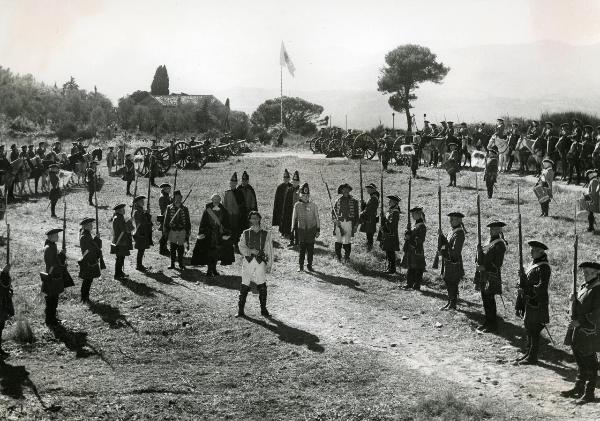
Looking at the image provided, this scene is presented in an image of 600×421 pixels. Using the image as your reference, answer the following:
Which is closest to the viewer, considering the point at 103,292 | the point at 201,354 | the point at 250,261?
the point at 201,354

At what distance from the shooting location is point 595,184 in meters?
16.3

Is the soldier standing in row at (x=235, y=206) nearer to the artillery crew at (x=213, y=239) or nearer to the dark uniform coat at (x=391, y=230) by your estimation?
the artillery crew at (x=213, y=239)

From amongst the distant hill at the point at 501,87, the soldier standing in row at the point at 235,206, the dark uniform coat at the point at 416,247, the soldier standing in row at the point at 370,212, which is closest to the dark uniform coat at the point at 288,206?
the soldier standing in row at the point at 235,206

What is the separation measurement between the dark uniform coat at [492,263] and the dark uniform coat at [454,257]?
0.82 metres

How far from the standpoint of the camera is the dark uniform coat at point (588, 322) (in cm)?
786

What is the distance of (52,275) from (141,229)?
3.39 meters

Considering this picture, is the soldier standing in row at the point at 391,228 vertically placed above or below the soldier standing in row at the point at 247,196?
below

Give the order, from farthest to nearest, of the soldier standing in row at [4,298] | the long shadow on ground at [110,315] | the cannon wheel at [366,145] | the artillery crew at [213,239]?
the cannon wheel at [366,145], the artillery crew at [213,239], the long shadow on ground at [110,315], the soldier standing in row at [4,298]

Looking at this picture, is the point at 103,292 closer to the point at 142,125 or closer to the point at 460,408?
the point at 460,408

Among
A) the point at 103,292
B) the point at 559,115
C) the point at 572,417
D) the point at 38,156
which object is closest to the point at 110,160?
the point at 38,156

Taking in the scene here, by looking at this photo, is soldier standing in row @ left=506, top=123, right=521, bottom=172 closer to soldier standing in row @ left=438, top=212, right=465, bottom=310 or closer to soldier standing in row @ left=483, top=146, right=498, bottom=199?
soldier standing in row @ left=483, top=146, right=498, bottom=199

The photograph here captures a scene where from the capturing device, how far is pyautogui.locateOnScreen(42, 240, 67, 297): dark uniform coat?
1048 cm

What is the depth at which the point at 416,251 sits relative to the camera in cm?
1255

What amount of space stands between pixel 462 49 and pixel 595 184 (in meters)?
182
